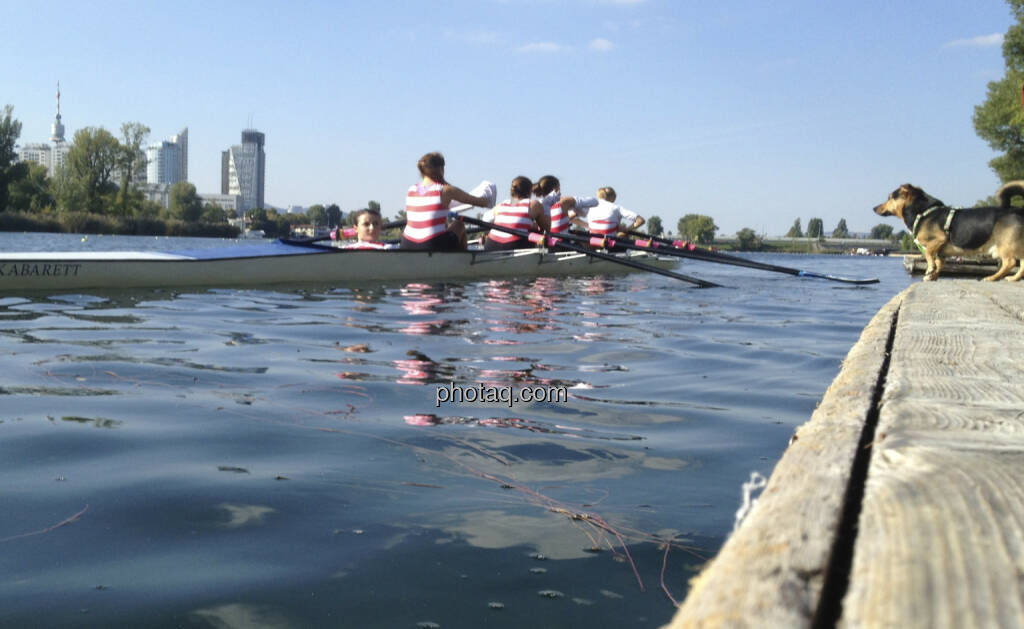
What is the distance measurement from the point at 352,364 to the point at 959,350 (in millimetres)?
3131

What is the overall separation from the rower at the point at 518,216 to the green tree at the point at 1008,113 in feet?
58.4

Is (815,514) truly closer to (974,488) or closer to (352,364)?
(974,488)

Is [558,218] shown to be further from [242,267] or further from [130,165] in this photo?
[130,165]

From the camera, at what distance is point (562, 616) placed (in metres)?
1.70

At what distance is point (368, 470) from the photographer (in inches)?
107

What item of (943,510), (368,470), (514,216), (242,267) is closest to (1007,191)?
(514,216)

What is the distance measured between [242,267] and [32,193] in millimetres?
74606

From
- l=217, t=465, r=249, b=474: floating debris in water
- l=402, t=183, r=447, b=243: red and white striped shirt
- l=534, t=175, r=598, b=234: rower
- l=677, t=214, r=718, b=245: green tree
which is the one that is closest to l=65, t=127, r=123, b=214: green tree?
l=534, t=175, r=598, b=234: rower

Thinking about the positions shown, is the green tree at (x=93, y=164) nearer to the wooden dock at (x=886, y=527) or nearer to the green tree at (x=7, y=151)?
the green tree at (x=7, y=151)

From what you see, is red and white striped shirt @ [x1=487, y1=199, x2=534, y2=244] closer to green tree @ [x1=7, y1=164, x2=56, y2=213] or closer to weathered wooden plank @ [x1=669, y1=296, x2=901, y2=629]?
weathered wooden plank @ [x1=669, y1=296, x2=901, y2=629]

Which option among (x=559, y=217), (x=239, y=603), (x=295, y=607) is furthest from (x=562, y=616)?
(x=559, y=217)

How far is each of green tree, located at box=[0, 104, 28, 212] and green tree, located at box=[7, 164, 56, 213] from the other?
102cm

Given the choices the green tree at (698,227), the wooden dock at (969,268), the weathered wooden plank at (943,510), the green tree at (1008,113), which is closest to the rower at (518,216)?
the wooden dock at (969,268)

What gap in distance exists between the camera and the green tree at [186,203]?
360ft
